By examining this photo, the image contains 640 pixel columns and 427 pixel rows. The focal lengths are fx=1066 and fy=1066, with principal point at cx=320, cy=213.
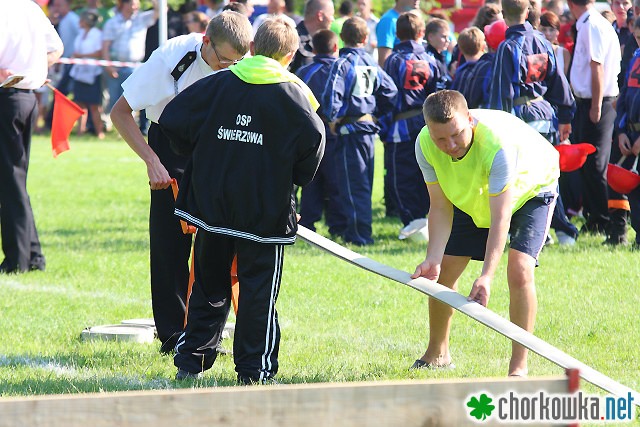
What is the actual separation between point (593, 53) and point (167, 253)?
545cm

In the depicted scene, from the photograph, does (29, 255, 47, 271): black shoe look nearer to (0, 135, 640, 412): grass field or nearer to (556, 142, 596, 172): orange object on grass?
(0, 135, 640, 412): grass field

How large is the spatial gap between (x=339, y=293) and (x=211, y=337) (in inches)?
98.2

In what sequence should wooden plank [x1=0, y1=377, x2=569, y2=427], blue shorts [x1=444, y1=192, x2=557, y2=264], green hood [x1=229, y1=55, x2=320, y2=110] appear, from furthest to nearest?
blue shorts [x1=444, y1=192, x2=557, y2=264], green hood [x1=229, y1=55, x2=320, y2=110], wooden plank [x1=0, y1=377, x2=569, y2=427]

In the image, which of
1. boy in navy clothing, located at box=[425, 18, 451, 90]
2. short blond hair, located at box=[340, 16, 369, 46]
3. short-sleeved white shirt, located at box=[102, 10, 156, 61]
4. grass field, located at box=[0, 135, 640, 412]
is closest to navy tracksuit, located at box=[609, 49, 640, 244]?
grass field, located at box=[0, 135, 640, 412]

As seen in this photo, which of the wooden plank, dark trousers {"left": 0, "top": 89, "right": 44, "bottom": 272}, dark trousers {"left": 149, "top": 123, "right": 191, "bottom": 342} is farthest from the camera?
dark trousers {"left": 0, "top": 89, "right": 44, "bottom": 272}

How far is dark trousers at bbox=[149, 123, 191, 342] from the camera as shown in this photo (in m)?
5.95

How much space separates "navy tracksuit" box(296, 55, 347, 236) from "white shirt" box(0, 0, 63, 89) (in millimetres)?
2552

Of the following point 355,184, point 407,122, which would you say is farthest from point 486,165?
point 407,122

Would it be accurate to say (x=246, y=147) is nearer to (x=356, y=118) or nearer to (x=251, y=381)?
(x=251, y=381)

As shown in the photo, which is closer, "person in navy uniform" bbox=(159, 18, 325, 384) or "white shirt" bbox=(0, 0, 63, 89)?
"person in navy uniform" bbox=(159, 18, 325, 384)

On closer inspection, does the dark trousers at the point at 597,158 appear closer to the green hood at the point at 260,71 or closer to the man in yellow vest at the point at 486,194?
the man in yellow vest at the point at 486,194

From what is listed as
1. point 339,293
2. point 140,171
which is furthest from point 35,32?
point 140,171

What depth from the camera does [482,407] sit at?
3.62 meters

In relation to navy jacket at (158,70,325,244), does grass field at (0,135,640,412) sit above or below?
below
